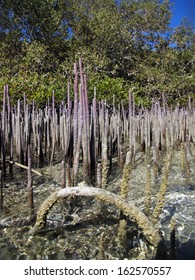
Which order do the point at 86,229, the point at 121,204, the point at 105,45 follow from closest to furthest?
the point at 121,204, the point at 86,229, the point at 105,45

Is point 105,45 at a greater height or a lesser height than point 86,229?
greater

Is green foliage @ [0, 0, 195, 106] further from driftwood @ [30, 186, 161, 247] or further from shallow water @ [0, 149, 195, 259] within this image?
driftwood @ [30, 186, 161, 247]

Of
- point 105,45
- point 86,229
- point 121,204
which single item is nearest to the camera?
point 121,204

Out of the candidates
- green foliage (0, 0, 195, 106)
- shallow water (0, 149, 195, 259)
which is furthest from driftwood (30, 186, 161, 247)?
green foliage (0, 0, 195, 106)

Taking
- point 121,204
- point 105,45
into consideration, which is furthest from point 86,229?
point 105,45

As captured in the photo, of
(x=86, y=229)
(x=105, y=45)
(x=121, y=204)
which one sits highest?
(x=105, y=45)

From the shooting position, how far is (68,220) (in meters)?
3.36

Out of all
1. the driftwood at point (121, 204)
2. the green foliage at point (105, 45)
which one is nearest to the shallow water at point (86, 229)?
the driftwood at point (121, 204)

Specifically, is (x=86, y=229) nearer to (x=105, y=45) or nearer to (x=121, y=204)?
(x=121, y=204)

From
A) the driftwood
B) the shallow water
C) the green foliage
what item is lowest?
the shallow water

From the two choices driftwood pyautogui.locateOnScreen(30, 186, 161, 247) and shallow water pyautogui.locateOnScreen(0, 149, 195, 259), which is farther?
shallow water pyautogui.locateOnScreen(0, 149, 195, 259)

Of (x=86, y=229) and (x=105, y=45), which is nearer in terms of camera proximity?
(x=86, y=229)
